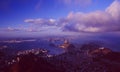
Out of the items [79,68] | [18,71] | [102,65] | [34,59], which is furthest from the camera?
[102,65]

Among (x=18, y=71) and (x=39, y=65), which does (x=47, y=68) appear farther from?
(x=18, y=71)

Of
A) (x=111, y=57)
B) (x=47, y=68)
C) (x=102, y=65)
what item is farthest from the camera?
(x=111, y=57)

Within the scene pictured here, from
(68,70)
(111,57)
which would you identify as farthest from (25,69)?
(111,57)

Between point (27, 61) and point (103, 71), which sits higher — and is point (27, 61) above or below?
above

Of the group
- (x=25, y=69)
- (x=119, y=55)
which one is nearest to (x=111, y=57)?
(x=119, y=55)

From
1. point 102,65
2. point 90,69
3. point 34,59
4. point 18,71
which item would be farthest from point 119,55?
point 18,71

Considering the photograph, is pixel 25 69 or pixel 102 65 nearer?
pixel 25 69

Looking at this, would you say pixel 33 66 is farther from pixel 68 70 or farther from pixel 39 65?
pixel 68 70

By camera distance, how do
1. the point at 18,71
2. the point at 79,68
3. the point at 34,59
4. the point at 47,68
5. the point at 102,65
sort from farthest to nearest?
the point at 102,65
the point at 79,68
the point at 34,59
the point at 47,68
the point at 18,71

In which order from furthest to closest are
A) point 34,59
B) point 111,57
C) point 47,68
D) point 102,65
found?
point 111,57, point 102,65, point 34,59, point 47,68

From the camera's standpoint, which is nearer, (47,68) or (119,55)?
(47,68)
